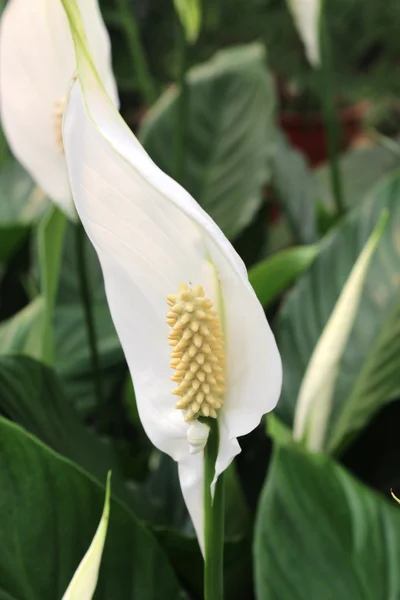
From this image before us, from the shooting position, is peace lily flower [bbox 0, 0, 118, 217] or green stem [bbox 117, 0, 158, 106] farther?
green stem [bbox 117, 0, 158, 106]

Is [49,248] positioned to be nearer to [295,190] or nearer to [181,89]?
[181,89]

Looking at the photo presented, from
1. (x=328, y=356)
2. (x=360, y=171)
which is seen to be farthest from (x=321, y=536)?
(x=360, y=171)

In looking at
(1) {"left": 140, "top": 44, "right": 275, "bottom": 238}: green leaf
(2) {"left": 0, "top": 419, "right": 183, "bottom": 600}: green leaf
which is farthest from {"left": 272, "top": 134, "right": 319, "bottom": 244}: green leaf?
(2) {"left": 0, "top": 419, "right": 183, "bottom": 600}: green leaf

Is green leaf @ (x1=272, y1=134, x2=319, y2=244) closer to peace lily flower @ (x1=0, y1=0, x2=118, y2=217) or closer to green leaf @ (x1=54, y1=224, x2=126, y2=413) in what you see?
green leaf @ (x1=54, y1=224, x2=126, y2=413)

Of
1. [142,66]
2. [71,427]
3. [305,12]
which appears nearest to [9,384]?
[71,427]

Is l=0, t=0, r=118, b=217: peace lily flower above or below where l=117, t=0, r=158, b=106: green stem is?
above

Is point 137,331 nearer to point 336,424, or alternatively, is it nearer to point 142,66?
point 336,424

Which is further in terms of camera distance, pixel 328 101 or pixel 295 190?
pixel 295 190

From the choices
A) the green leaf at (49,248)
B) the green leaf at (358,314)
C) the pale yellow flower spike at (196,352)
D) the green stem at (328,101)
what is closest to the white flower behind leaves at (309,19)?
the green stem at (328,101)
